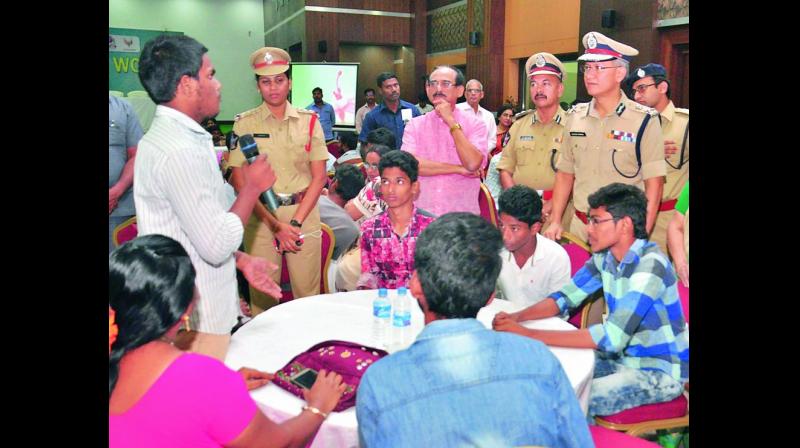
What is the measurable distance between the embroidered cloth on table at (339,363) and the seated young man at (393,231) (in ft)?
2.99

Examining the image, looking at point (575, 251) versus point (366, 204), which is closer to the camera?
point (575, 251)

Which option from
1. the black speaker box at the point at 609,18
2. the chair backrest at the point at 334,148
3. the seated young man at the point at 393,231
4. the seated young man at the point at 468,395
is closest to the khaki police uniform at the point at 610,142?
the seated young man at the point at 393,231

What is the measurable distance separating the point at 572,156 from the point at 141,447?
264 centimetres

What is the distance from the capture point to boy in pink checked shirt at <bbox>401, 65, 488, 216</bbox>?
350 centimetres

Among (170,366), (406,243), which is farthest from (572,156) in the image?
(170,366)

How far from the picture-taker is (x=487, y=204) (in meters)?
3.63

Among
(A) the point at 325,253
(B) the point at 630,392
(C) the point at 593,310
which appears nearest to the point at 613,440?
(B) the point at 630,392

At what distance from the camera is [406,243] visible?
8.99 ft

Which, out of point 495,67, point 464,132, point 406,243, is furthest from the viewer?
point 495,67

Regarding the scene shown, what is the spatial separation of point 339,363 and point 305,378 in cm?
11

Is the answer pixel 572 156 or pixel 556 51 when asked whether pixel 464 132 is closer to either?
pixel 572 156

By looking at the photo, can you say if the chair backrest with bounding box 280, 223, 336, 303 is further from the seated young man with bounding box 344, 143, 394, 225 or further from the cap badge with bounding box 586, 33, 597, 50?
the cap badge with bounding box 586, 33, 597, 50

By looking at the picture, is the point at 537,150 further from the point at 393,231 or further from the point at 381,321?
the point at 381,321

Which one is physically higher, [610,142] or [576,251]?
[610,142]
